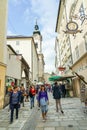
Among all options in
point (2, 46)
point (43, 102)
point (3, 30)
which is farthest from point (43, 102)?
point (3, 30)

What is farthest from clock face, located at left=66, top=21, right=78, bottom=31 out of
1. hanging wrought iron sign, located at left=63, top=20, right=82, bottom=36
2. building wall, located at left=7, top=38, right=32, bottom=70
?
building wall, located at left=7, top=38, right=32, bottom=70

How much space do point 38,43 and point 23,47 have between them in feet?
99.5

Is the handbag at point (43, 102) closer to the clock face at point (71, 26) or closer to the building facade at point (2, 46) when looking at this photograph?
the building facade at point (2, 46)

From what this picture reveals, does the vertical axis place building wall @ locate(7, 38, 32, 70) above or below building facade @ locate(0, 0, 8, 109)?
above

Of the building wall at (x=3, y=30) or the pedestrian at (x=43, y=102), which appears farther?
the building wall at (x=3, y=30)

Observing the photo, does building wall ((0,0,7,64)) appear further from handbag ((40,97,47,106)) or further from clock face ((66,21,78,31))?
handbag ((40,97,47,106))

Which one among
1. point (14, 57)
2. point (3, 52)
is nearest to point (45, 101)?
point (3, 52)

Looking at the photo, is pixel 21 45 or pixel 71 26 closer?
pixel 71 26

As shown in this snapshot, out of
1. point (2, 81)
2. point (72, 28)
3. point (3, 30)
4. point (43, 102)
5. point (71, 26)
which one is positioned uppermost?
point (3, 30)

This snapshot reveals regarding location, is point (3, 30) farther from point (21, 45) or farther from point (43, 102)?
point (21, 45)

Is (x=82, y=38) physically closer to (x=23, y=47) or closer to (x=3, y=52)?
(x=3, y=52)

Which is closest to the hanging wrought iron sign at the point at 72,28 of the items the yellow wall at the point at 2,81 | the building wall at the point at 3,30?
the building wall at the point at 3,30

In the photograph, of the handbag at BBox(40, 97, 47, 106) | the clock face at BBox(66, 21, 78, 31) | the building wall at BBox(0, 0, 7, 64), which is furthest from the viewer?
the building wall at BBox(0, 0, 7, 64)

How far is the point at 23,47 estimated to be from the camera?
41.9m
